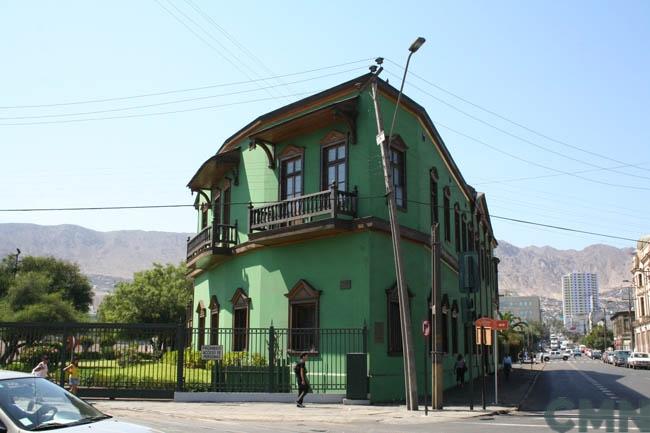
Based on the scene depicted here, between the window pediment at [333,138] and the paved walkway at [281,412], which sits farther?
the window pediment at [333,138]

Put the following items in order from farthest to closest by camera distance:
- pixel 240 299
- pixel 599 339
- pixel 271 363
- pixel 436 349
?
pixel 599 339 < pixel 240 299 < pixel 271 363 < pixel 436 349

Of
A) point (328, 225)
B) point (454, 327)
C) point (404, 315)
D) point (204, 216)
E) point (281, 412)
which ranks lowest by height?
point (281, 412)

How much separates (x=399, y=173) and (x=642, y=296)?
85.8m

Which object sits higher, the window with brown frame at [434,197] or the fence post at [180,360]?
the window with brown frame at [434,197]

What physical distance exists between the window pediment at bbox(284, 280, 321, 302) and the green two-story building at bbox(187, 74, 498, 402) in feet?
0.13

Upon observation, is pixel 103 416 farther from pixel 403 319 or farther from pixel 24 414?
pixel 403 319

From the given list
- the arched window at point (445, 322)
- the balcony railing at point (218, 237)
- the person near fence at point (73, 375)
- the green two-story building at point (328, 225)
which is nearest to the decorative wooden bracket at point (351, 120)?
the green two-story building at point (328, 225)

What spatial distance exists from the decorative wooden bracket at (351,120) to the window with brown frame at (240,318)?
752 centimetres

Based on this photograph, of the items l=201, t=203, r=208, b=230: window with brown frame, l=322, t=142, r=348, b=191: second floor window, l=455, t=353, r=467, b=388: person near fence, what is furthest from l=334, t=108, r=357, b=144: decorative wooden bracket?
l=201, t=203, r=208, b=230: window with brown frame

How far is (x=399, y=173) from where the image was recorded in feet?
76.9

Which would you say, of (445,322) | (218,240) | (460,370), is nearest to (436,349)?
(445,322)

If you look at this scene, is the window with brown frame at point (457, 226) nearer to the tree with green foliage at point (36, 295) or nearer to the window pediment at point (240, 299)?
the window pediment at point (240, 299)

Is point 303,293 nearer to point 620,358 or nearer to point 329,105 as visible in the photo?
point 329,105

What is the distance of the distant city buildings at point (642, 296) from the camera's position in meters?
88.3
